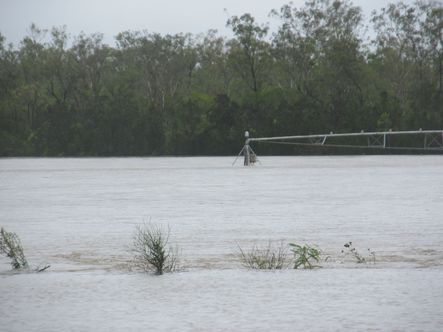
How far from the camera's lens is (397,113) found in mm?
110125

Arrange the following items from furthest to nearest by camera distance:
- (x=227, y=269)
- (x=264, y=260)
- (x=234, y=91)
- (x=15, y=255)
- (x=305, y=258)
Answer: (x=234, y=91) < (x=15, y=255) < (x=264, y=260) < (x=227, y=269) < (x=305, y=258)

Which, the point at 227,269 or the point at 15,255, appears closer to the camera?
the point at 227,269

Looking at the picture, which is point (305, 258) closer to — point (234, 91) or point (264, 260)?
point (264, 260)

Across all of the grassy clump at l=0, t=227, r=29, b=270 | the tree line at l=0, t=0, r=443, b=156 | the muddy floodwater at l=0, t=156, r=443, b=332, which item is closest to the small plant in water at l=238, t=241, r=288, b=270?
the muddy floodwater at l=0, t=156, r=443, b=332

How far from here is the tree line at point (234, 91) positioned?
113 metres

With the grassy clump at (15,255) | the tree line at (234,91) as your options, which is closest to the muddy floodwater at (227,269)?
the grassy clump at (15,255)

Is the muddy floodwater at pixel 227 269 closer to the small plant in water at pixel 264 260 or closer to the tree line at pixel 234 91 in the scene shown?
the small plant in water at pixel 264 260

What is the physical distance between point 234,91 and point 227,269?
11330 centimetres

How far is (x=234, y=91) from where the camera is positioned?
130625 millimetres

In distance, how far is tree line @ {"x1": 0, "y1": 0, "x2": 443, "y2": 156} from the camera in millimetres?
113062

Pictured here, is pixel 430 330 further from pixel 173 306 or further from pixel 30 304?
pixel 30 304

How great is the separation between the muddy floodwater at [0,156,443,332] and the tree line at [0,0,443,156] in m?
72.7

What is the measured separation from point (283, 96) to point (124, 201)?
79821mm

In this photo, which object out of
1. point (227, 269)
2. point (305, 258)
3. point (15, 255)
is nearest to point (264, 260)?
point (227, 269)
